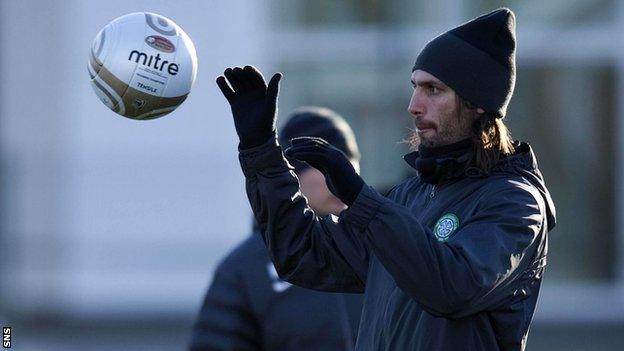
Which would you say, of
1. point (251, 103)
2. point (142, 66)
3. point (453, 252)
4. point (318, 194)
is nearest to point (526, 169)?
point (453, 252)

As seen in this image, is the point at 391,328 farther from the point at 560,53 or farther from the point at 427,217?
the point at 560,53

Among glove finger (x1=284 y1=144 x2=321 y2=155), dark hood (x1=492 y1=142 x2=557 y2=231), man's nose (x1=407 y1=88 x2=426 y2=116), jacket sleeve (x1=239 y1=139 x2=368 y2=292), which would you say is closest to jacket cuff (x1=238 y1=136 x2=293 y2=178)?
jacket sleeve (x1=239 y1=139 x2=368 y2=292)

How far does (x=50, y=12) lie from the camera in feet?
37.8

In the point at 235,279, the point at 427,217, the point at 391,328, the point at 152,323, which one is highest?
the point at 427,217

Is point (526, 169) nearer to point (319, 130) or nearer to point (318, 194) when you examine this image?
point (318, 194)

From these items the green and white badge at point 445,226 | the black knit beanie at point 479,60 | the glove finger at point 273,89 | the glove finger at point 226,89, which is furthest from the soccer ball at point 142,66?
the green and white badge at point 445,226

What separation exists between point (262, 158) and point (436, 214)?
610 millimetres

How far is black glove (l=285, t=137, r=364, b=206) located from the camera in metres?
3.57

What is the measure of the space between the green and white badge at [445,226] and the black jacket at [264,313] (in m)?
1.05

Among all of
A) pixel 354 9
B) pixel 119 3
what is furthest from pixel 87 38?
pixel 354 9

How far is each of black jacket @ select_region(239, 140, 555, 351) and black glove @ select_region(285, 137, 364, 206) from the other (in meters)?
0.04

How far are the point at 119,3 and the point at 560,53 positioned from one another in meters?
4.25

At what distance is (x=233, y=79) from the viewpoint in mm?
4117

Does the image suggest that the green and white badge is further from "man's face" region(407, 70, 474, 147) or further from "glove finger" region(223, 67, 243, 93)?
"glove finger" region(223, 67, 243, 93)
